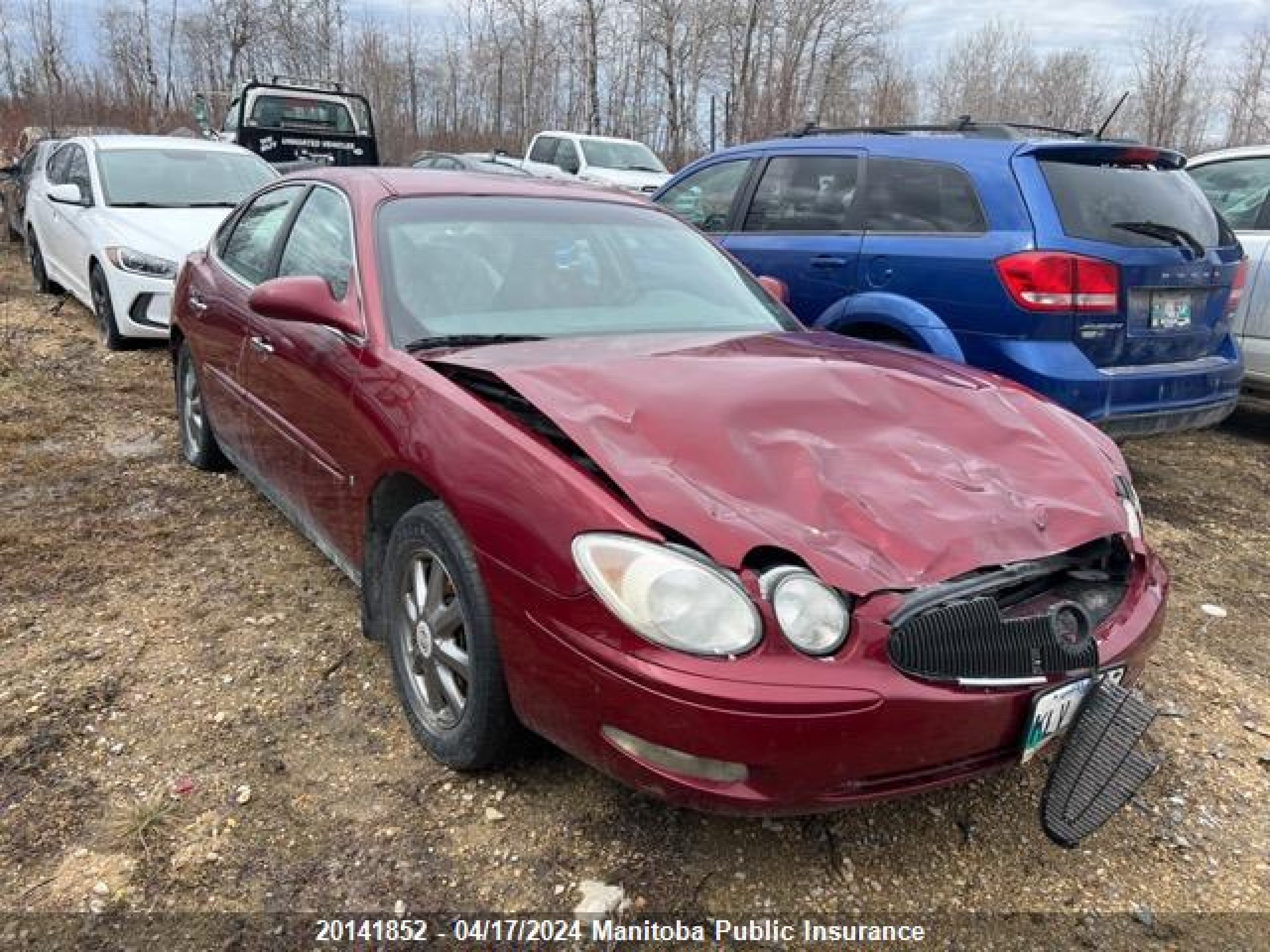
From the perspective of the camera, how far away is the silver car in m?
5.77

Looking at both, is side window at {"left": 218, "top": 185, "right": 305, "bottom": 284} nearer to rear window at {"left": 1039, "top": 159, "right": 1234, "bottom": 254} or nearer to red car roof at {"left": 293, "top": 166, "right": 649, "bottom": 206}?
red car roof at {"left": 293, "top": 166, "right": 649, "bottom": 206}

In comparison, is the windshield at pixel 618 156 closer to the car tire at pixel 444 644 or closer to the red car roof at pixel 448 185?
the red car roof at pixel 448 185

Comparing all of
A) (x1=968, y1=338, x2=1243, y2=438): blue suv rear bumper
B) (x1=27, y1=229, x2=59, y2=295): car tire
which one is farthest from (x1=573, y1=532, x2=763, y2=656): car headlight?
(x1=27, y1=229, x2=59, y2=295): car tire

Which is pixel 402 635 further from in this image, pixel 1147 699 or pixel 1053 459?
pixel 1147 699

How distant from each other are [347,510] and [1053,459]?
6.59 feet

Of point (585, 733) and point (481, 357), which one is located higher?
point (481, 357)

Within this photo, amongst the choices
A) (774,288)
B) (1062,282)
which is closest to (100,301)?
(774,288)

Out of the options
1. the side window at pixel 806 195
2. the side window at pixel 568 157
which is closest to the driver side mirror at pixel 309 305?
the side window at pixel 806 195

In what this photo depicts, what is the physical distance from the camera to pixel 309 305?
2887mm

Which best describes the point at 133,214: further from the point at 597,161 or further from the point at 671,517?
the point at 597,161

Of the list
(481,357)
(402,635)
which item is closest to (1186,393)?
(481,357)

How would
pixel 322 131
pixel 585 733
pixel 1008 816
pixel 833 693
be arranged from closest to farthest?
pixel 833 693, pixel 585 733, pixel 1008 816, pixel 322 131

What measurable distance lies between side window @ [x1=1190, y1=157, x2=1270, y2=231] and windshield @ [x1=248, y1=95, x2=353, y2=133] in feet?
39.3

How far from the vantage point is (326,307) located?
289cm
